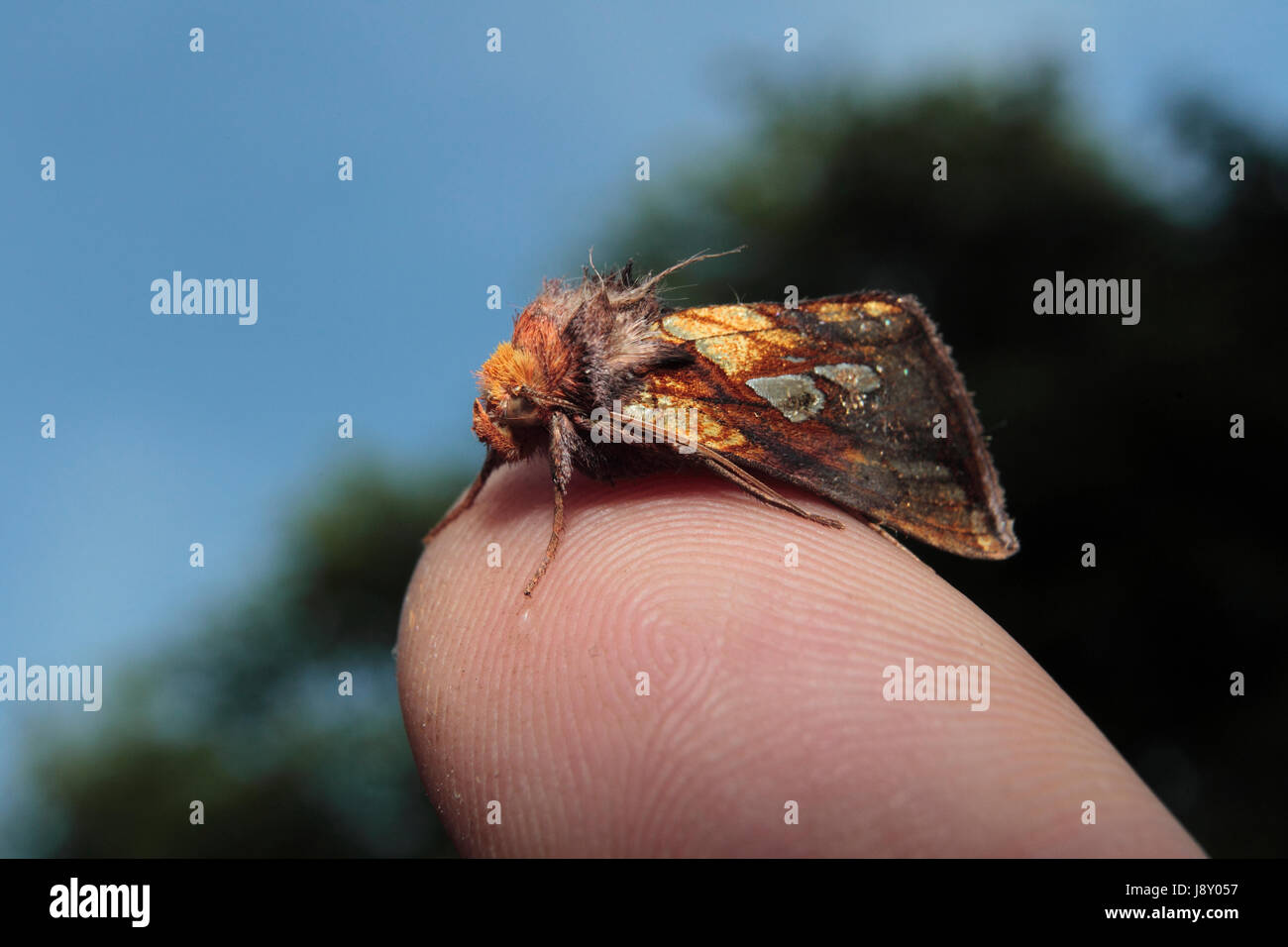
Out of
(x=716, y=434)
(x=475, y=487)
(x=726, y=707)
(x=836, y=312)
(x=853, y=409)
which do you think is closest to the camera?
(x=726, y=707)

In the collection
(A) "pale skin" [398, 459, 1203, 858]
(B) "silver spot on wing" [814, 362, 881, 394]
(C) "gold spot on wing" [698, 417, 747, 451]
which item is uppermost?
(B) "silver spot on wing" [814, 362, 881, 394]

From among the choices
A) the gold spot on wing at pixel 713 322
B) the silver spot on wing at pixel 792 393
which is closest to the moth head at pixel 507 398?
the gold spot on wing at pixel 713 322

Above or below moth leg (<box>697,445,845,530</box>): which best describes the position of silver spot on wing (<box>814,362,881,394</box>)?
above

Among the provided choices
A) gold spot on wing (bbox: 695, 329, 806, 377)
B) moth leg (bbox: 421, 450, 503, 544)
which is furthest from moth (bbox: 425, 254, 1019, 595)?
moth leg (bbox: 421, 450, 503, 544)

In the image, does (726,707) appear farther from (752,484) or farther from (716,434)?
(716,434)

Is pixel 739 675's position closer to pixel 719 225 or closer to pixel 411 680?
pixel 411 680

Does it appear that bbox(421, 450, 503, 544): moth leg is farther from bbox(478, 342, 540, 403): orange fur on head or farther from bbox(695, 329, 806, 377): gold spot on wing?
bbox(695, 329, 806, 377): gold spot on wing

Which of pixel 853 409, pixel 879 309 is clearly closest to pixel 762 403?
pixel 853 409
